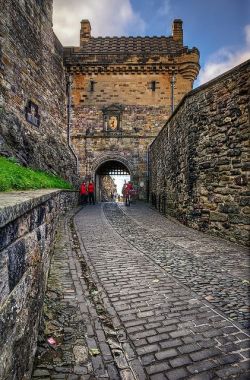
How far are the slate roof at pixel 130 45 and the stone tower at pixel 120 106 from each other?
829 millimetres

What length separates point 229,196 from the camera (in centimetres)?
711

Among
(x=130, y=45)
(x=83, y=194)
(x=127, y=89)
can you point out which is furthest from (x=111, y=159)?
(x=130, y=45)

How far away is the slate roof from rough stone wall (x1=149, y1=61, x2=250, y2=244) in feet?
42.5

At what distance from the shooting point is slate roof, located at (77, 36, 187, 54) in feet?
69.6

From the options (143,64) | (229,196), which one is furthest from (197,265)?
(143,64)

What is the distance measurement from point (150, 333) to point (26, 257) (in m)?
1.52

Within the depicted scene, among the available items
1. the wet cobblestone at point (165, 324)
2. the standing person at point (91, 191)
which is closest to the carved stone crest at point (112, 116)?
the standing person at point (91, 191)

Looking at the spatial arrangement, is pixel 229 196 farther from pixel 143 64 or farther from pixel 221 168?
pixel 143 64

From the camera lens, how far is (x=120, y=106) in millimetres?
20656

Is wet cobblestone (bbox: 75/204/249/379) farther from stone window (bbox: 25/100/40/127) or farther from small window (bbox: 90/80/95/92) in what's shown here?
small window (bbox: 90/80/95/92)

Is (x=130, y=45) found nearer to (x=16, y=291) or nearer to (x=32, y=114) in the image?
(x=32, y=114)

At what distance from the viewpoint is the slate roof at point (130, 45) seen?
21217 mm

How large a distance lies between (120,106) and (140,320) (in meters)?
Answer: 19.2

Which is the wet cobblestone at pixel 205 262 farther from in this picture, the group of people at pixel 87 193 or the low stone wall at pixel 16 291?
the group of people at pixel 87 193
